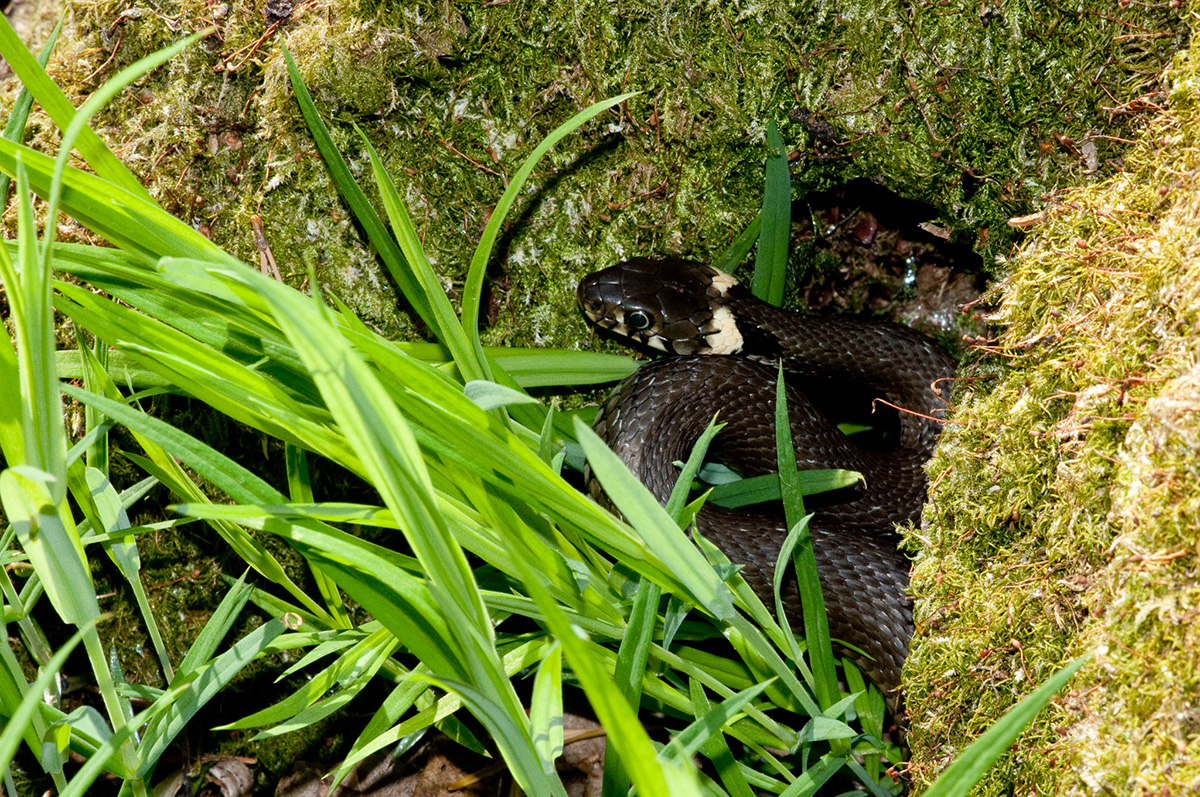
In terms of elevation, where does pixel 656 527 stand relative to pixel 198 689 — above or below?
above

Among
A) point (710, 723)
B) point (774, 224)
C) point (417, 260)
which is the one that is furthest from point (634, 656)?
point (774, 224)

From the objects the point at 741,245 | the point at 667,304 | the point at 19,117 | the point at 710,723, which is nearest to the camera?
the point at 710,723

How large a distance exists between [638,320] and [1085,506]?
1.84 m

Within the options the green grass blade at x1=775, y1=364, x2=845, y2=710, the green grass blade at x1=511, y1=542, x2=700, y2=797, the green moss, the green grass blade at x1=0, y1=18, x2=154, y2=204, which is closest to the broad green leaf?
the green grass blade at x1=0, y1=18, x2=154, y2=204

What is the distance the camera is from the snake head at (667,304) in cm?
303

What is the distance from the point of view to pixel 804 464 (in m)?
2.81

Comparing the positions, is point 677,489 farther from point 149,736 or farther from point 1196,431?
point 149,736

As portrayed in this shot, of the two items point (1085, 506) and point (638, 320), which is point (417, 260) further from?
point (1085, 506)

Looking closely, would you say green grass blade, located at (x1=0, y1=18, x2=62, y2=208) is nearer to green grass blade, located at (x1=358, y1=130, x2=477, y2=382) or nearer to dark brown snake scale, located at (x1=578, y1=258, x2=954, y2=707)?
green grass blade, located at (x1=358, y1=130, x2=477, y2=382)

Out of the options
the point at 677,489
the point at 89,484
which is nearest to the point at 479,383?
the point at 677,489

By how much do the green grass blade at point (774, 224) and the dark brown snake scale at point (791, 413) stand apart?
272 millimetres

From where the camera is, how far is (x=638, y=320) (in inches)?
124

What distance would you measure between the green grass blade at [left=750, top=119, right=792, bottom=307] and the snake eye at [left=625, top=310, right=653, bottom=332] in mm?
490

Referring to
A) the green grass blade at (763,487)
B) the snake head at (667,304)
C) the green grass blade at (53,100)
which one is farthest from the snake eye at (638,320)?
the green grass blade at (53,100)
